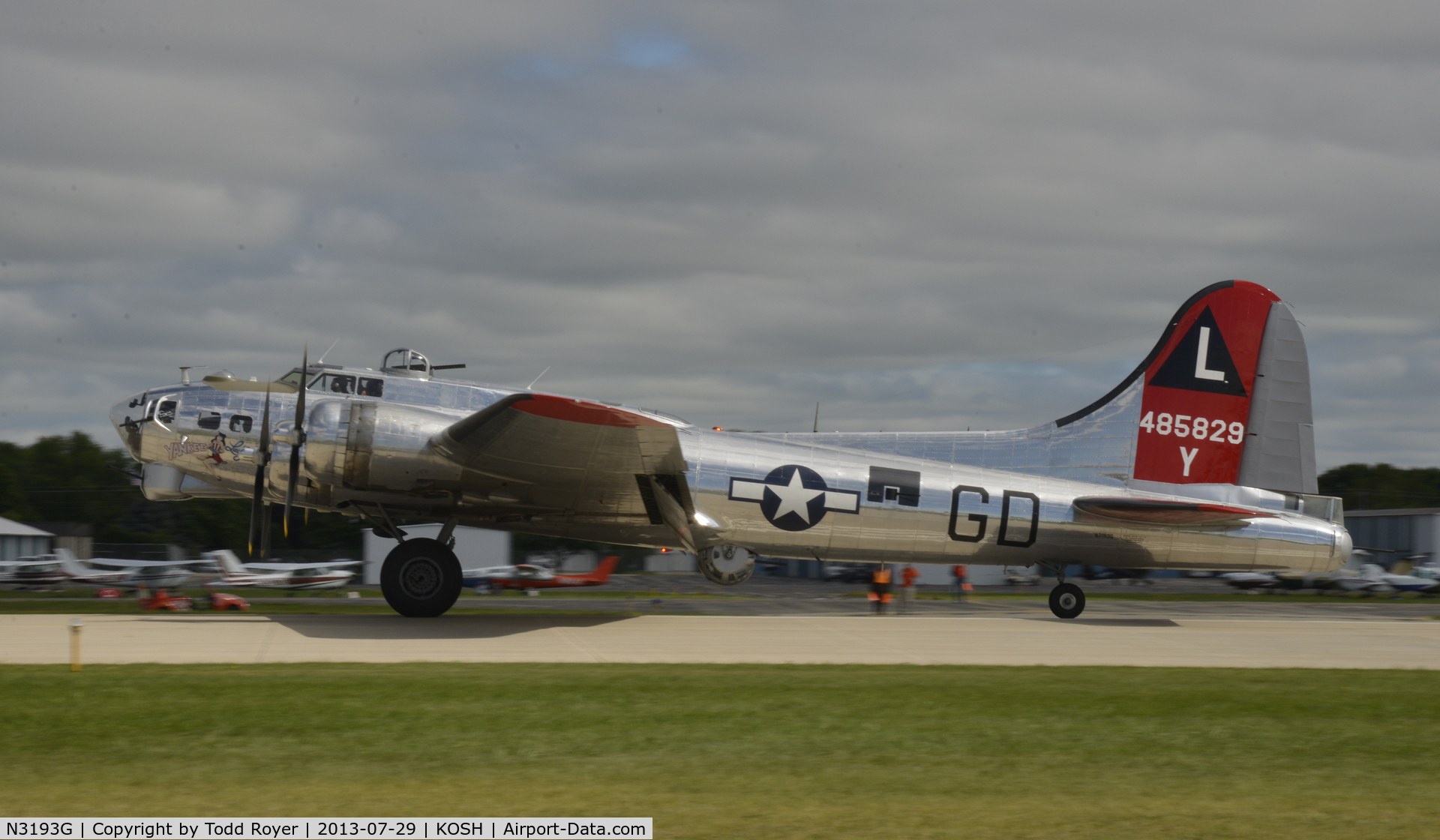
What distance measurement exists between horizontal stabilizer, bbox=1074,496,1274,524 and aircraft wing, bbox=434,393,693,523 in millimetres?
7293

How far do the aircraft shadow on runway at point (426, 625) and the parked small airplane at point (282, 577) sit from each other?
2461 centimetres

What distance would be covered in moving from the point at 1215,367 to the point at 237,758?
Result: 17543mm

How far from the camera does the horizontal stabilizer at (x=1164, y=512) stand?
59.0ft

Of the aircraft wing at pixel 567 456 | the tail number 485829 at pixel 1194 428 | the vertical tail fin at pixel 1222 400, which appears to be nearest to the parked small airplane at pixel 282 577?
the aircraft wing at pixel 567 456

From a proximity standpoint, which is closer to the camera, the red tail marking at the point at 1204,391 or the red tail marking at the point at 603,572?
the red tail marking at the point at 1204,391

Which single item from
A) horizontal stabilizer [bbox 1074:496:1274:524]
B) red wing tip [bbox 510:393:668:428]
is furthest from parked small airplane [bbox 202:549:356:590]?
horizontal stabilizer [bbox 1074:496:1274:524]

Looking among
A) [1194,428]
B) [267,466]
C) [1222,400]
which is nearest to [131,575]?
[267,466]

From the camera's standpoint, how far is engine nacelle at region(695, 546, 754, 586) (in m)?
17.6

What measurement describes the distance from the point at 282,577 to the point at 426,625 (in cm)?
2731

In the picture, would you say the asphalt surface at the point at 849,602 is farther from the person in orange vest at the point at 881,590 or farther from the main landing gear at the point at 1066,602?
the main landing gear at the point at 1066,602

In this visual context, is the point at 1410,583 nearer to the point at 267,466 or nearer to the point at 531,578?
the point at 531,578

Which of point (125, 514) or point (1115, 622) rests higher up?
point (1115, 622)

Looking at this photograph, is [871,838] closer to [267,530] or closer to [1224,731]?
[1224,731]

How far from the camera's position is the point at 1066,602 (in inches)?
779
